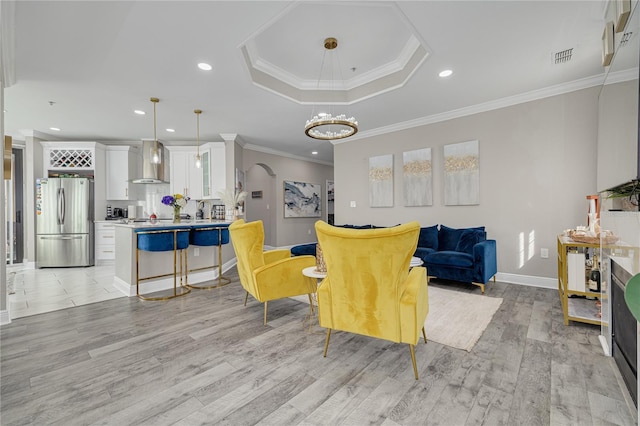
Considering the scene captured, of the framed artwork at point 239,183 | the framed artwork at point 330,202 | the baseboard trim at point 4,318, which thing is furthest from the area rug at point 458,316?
the framed artwork at point 330,202

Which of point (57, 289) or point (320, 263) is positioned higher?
point (320, 263)

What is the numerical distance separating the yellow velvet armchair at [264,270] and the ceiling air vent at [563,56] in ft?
11.1

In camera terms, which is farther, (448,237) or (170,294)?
(448,237)

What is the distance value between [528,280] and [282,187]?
550 centimetres

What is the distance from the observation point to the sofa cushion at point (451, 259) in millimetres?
3547

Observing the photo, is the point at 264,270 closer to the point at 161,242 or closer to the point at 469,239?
the point at 161,242

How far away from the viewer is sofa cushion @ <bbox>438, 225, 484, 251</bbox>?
414 cm

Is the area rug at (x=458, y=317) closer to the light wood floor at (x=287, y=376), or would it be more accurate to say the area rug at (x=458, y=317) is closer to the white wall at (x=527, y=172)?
the light wood floor at (x=287, y=376)

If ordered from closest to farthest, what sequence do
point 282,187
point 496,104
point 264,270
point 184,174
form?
point 264,270 → point 496,104 → point 184,174 → point 282,187

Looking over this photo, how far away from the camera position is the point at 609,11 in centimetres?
218

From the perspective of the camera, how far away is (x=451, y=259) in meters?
3.66

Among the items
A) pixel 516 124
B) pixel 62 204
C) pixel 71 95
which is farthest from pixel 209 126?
pixel 516 124

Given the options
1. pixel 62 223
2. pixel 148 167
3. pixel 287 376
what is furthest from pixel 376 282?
pixel 62 223

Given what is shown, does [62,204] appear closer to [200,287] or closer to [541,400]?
[200,287]
